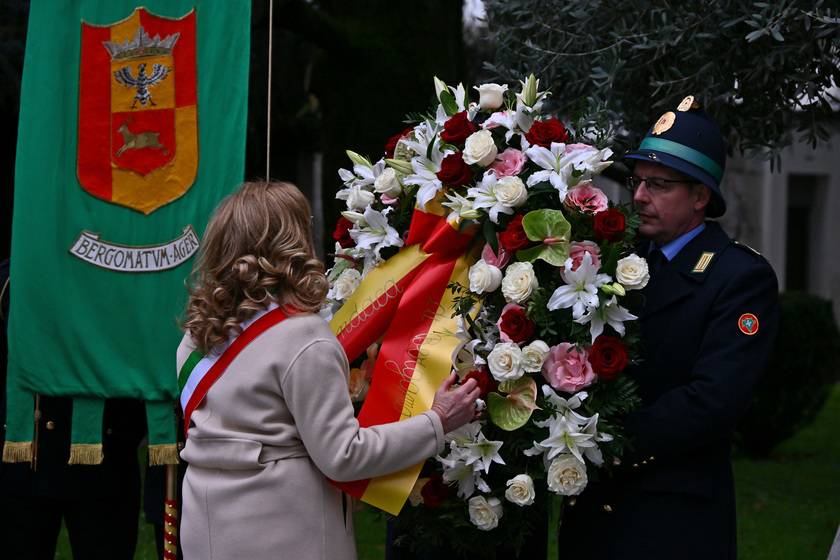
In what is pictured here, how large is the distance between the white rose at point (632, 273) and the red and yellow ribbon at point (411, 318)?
49 centimetres

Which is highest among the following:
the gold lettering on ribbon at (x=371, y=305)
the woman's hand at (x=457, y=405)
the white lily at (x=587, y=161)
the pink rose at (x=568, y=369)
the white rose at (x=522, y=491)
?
the white lily at (x=587, y=161)

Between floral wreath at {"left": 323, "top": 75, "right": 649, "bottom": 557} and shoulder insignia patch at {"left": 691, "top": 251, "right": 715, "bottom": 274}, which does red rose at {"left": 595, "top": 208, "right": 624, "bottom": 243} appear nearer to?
floral wreath at {"left": 323, "top": 75, "right": 649, "bottom": 557}

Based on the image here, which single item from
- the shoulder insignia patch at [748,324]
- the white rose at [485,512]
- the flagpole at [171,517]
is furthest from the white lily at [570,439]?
the flagpole at [171,517]

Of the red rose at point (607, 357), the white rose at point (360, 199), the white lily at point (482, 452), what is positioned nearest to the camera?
the red rose at point (607, 357)

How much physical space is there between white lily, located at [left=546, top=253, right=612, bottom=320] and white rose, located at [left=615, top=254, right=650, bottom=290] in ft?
0.14

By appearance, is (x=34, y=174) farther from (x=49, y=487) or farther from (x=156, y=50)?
(x=49, y=487)

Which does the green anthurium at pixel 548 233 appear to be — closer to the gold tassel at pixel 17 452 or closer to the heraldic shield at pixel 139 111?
the heraldic shield at pixel 139 111

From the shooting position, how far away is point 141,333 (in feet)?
12.2

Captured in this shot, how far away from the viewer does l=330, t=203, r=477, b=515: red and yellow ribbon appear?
277cm

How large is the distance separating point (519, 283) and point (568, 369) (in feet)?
0.95

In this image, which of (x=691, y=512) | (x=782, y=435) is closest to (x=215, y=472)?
(x=691, y=512)

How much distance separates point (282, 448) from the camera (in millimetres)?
2416

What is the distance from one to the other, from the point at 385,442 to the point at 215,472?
487 mm

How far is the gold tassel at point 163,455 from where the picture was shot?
11.8 feet
